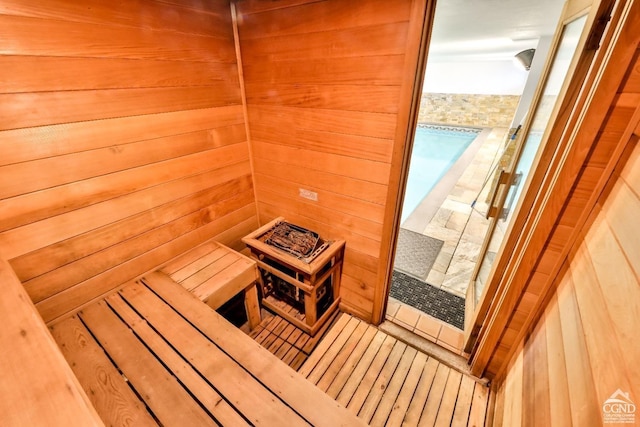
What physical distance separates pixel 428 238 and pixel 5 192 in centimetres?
351

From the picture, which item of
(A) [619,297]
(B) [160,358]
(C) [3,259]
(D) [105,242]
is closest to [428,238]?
(A) [619,297]

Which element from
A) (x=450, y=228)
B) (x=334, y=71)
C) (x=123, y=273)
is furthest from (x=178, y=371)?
(x=450, y=228)

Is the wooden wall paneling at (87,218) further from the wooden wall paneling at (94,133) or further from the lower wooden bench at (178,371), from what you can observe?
the lower wooden bench at (178,371)

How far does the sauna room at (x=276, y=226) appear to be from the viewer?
865mm

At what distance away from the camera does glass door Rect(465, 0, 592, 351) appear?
4.17ft

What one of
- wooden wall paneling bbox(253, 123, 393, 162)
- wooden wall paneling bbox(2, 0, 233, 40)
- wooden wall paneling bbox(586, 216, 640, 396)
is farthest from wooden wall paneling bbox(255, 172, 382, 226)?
wooden wall paneling bbox(2, 0, 233, 40)

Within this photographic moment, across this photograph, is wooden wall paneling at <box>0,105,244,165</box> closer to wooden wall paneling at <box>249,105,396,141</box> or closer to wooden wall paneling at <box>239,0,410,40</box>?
wooden wall paneling at <box>249,105,396,141</box>

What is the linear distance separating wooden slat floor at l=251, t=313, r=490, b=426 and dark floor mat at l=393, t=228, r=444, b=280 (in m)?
0.88

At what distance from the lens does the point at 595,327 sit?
73cm

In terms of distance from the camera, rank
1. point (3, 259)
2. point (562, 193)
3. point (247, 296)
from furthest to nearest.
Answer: point (247, 296)
point (3, 259)
point (562, 193)

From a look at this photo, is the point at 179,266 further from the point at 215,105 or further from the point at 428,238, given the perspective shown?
the point at 428,238

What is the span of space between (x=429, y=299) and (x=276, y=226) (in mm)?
1557

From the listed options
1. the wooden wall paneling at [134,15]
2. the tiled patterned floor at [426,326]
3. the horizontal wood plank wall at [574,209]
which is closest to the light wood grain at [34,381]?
the wooden wall paneling at [134,15]

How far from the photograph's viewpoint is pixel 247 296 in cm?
210
